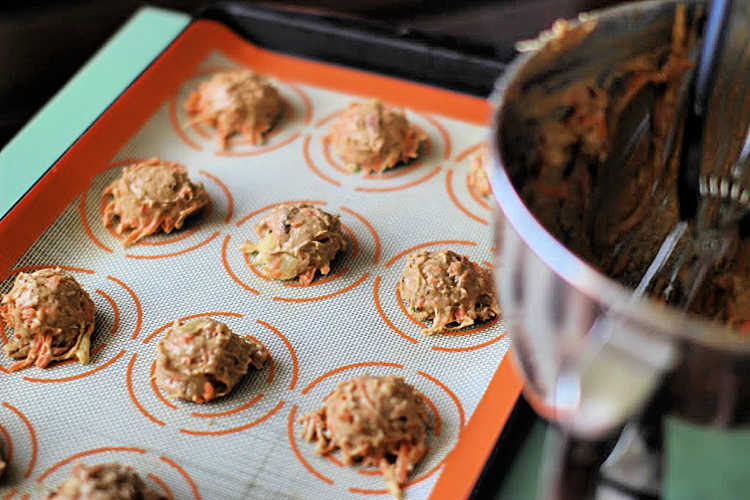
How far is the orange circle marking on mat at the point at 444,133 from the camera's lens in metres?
1.65

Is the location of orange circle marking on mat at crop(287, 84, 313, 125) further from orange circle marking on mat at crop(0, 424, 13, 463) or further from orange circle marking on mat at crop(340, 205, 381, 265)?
orange circle marking on mat at crop(0, 424, 13, 463)

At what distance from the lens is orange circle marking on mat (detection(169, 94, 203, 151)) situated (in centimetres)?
168

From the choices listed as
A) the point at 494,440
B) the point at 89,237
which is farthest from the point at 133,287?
the point at 494,440

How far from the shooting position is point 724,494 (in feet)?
3.76

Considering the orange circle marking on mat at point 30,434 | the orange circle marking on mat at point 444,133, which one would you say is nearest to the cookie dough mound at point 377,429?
the orange circle marking on mat at point 30,434

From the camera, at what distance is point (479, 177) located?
1.56 m

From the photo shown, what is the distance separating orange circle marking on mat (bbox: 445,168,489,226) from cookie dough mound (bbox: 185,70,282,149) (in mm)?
373

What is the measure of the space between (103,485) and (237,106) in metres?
0.82

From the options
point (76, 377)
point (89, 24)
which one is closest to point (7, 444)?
point (76, 377)

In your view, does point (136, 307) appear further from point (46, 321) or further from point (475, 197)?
point (475, 197)

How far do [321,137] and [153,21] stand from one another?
503 mm

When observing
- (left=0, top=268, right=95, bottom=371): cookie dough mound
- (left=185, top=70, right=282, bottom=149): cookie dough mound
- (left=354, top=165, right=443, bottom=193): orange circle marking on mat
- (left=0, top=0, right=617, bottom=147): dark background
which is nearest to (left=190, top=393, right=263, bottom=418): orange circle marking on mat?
(left=0, top=268, right=95, bottom=371): cookie dough mound

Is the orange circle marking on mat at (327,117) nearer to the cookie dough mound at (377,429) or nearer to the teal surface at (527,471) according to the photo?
the cookie dough mound at (377,429)

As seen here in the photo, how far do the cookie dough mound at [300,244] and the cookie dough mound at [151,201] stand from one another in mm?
157
